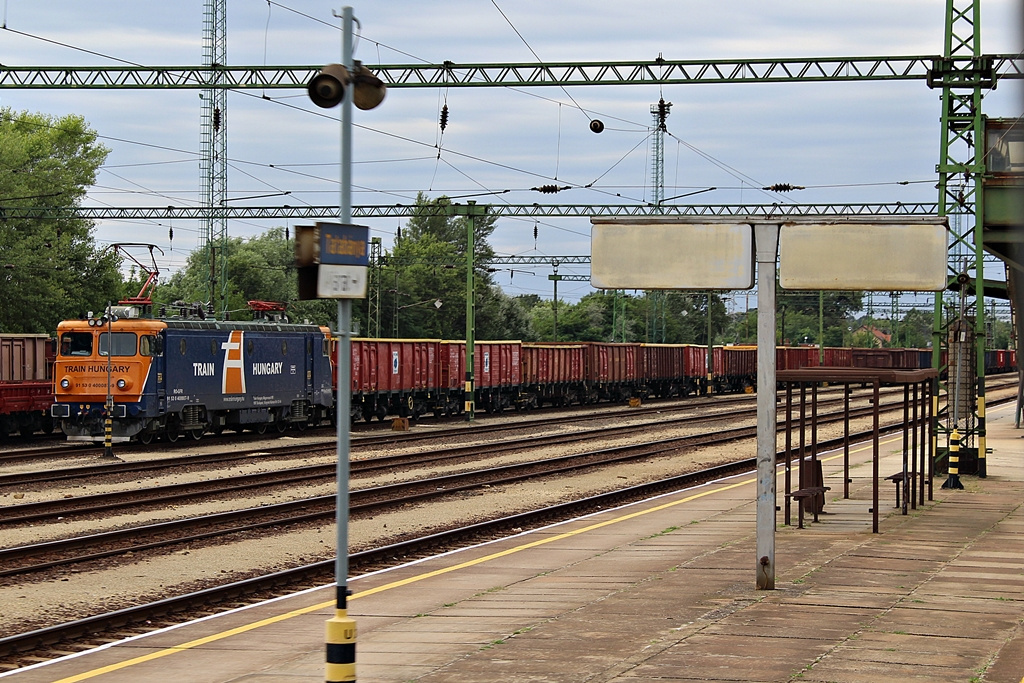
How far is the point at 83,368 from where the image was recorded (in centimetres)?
3133

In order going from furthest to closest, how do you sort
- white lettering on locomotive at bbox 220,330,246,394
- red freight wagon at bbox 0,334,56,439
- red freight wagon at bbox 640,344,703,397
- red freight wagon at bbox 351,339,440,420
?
red freight wagon at bbox 640,344,703,397
red freight wagon at bbox 351,339,440,420
white lettering on locomotive at bbox 220,330,246,394
red freight wagon at bbox 0,334,56,439

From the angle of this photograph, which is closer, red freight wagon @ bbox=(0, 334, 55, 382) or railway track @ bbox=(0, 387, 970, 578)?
railway track @ bbox=(0, 387, 970, 578)

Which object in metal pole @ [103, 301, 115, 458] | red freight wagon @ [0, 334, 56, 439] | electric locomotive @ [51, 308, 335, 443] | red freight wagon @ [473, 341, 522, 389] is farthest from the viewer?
red freight wagon @ [473, 341, 522, 389]

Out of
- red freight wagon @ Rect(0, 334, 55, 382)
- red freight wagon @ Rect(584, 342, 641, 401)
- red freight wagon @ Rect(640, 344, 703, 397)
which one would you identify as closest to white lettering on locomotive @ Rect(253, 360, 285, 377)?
red freight wagon @ Rect(0, 334, 55, 382)

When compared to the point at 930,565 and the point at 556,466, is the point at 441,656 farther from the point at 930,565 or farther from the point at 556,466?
the point at 556,466

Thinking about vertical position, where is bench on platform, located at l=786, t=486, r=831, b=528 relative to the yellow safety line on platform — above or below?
above

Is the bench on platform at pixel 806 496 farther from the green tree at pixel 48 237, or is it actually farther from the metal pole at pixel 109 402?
the green tree at pixel 48 237

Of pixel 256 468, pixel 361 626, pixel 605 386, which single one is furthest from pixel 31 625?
pixel 605 386

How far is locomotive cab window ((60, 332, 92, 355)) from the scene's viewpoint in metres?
31.6

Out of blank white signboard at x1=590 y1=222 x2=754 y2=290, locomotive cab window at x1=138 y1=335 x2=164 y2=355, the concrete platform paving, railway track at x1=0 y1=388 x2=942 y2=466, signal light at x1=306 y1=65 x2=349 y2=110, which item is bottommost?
railway track at x1=0 y1=388 x2=942 y2=466

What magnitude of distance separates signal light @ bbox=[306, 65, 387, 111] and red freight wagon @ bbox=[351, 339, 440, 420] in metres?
33.6

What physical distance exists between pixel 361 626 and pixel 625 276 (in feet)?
13.0

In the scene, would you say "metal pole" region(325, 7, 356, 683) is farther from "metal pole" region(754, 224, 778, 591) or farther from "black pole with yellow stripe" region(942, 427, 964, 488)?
"black pole with yellow stripe" region(942, 427, 964, 488)

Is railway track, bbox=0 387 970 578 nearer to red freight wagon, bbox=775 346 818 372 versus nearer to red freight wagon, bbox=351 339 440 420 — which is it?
red freight wagon, bbox=351 339 440 420
